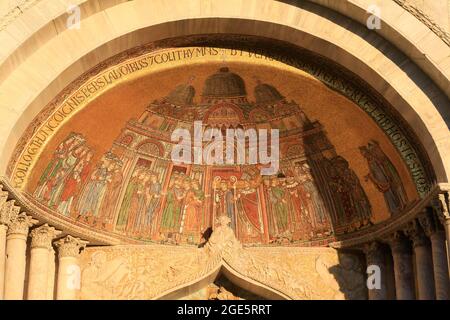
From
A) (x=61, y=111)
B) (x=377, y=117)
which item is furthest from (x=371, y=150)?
(x=61, y=111)

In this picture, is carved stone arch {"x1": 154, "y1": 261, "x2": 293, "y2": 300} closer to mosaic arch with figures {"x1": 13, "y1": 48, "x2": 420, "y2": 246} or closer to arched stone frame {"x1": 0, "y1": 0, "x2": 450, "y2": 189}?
mosaic arch with figures {"x1": 13, "y1": 48, "x2": 420, "y2": 246}

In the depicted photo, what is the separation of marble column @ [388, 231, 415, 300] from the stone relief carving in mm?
857

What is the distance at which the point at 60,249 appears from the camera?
16219mm

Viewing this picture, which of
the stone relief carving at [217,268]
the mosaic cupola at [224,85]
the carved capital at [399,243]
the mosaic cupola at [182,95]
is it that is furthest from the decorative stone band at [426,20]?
the stone relief carving at [217,268]

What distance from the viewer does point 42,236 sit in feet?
51.6

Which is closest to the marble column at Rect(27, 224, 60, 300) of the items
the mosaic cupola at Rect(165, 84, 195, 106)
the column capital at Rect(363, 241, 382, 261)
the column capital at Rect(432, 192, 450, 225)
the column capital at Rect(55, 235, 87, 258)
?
the column capital at Rect(55, 235, 87, 258)

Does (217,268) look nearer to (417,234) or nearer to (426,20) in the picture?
(417,234)

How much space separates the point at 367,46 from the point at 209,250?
4.00 m

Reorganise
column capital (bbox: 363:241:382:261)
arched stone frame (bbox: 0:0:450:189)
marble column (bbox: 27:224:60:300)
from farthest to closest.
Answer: column capital (bbox: 363:241:382:261)
marble column (bbox: 27:224:60:300)
arched stone frame (bbox: 0:0:450:189)

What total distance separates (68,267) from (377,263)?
4515 millimetres

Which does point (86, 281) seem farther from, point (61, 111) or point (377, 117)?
point (377, 117)

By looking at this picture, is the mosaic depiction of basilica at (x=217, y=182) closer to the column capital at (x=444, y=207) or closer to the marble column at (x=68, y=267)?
the marble column at (x=68, y=267)

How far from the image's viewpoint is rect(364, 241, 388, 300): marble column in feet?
53.9

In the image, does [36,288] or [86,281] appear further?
[86,281]
